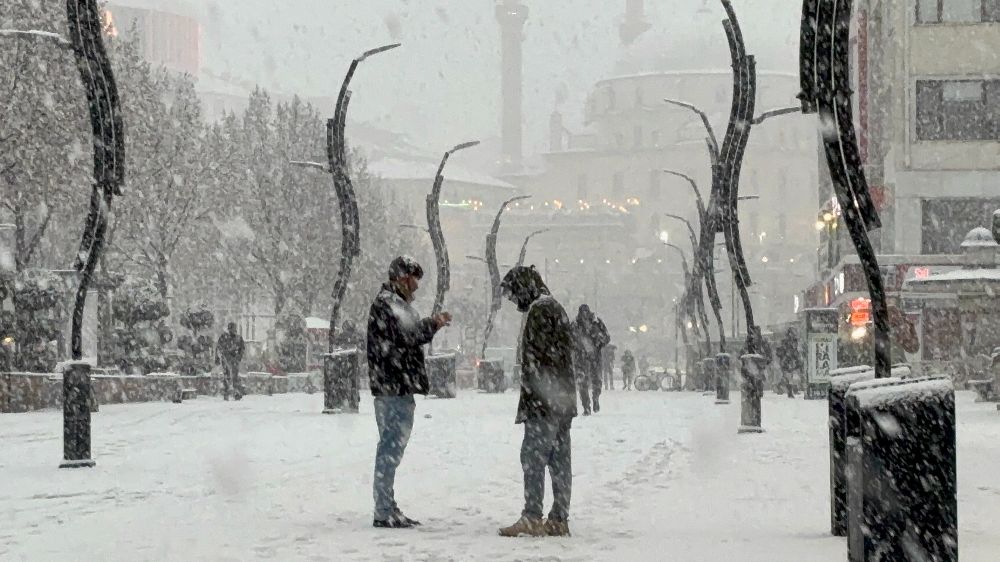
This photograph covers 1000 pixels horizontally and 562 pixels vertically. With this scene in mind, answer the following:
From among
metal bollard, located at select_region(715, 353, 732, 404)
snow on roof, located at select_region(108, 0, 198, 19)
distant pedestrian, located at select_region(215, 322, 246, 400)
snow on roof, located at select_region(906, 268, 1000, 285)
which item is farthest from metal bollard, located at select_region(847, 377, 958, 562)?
snow on roof, located at select_region(108, 0, 198, 19)

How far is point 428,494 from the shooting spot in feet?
46.5

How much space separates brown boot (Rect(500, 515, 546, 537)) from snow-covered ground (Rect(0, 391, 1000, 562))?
0.12 m

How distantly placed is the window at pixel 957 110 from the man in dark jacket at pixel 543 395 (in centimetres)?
4727

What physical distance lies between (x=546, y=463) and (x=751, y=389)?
507 inches

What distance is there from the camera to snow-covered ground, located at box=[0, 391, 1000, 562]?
1045 cm

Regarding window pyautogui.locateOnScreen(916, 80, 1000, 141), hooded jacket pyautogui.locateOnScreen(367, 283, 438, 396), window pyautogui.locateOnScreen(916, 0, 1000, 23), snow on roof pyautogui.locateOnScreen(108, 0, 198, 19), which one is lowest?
hooded jacket pyautogui.locateOnScreen(367, 283, 438, 396)

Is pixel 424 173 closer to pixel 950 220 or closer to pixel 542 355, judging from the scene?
pixel 950 220

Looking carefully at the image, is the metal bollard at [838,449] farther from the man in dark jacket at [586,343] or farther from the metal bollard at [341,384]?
the metal bollard at [341,384]

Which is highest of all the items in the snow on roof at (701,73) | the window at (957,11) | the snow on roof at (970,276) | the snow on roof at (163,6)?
the snow on roof at (163,6)

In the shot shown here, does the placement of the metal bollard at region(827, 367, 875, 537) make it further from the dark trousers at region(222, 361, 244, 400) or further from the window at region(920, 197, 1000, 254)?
the window at region(920, 197, 1000, 254)

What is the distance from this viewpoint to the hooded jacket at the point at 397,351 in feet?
38.9

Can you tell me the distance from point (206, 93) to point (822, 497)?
164 metres

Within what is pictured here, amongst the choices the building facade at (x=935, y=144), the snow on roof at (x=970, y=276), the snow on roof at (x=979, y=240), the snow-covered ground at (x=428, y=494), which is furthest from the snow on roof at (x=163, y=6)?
the snow-covered ground at (x=428, y=494)

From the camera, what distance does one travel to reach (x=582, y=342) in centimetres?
2927
